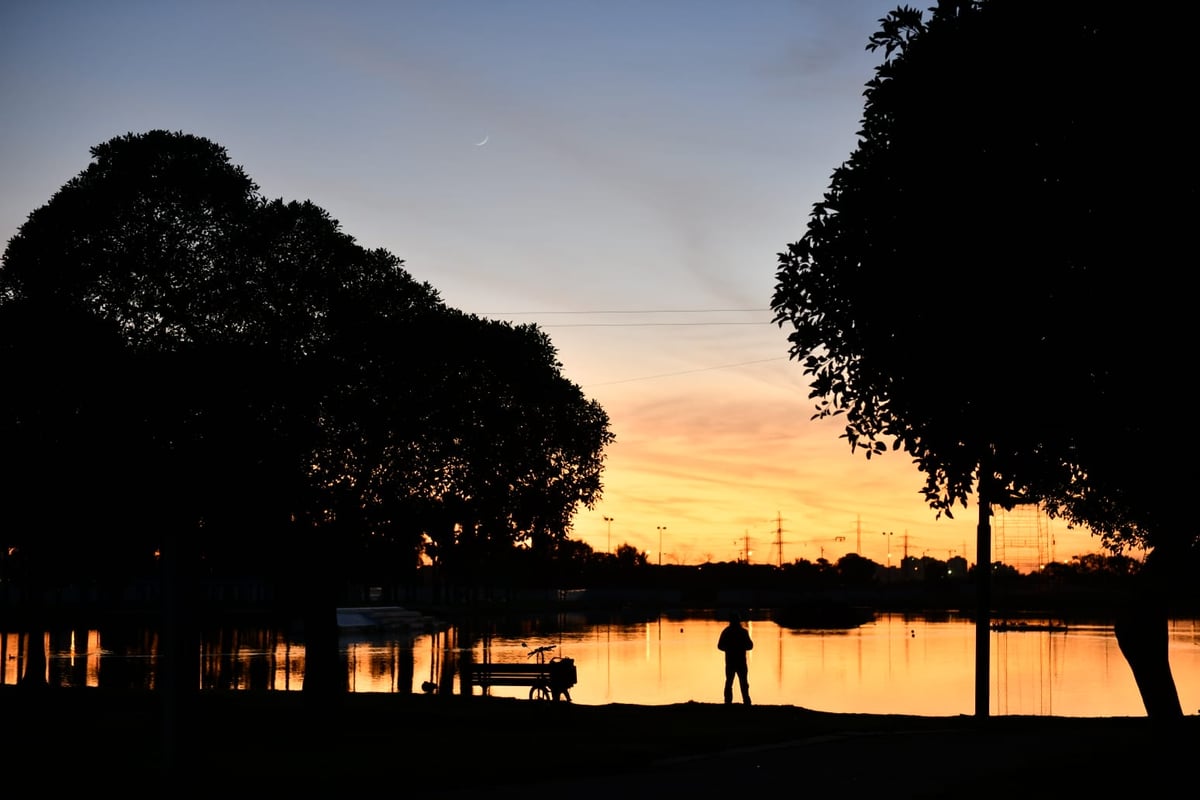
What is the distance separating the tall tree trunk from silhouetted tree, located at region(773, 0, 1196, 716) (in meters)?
0.04

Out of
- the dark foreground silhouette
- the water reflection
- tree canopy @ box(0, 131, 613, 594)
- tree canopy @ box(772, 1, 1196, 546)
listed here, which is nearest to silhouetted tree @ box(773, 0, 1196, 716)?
A: tree canopy @ box(772, 1, 1196, 546)

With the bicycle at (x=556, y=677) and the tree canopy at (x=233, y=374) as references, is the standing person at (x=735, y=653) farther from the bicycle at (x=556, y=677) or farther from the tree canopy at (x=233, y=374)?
the tree canopy at (x=233, y=374)

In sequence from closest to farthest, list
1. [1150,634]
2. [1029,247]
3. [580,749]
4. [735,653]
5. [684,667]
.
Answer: [1029,247] → [1150,634] → [580,749] → [735,653] → [684,667]

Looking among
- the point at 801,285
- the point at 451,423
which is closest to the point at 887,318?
the point at 801,285

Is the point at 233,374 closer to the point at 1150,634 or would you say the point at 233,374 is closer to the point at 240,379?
the point at 240,379

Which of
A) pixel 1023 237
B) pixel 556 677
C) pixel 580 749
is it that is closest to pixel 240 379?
pixel 556 677

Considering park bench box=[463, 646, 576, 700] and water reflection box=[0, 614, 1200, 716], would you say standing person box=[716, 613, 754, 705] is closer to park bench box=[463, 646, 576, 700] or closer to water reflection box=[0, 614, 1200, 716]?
park bench box=[463, 646, 576, 700]

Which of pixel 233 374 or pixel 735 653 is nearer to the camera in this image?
pixel 233 374

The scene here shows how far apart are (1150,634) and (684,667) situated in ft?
196

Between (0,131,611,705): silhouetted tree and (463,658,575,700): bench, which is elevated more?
(0,131,611,705): silhouetted tree

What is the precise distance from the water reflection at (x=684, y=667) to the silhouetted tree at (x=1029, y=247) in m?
28.3

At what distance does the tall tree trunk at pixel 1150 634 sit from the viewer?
1878 cm

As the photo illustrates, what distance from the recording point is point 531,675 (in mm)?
36688

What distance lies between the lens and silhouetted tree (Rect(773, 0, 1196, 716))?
17125mm
